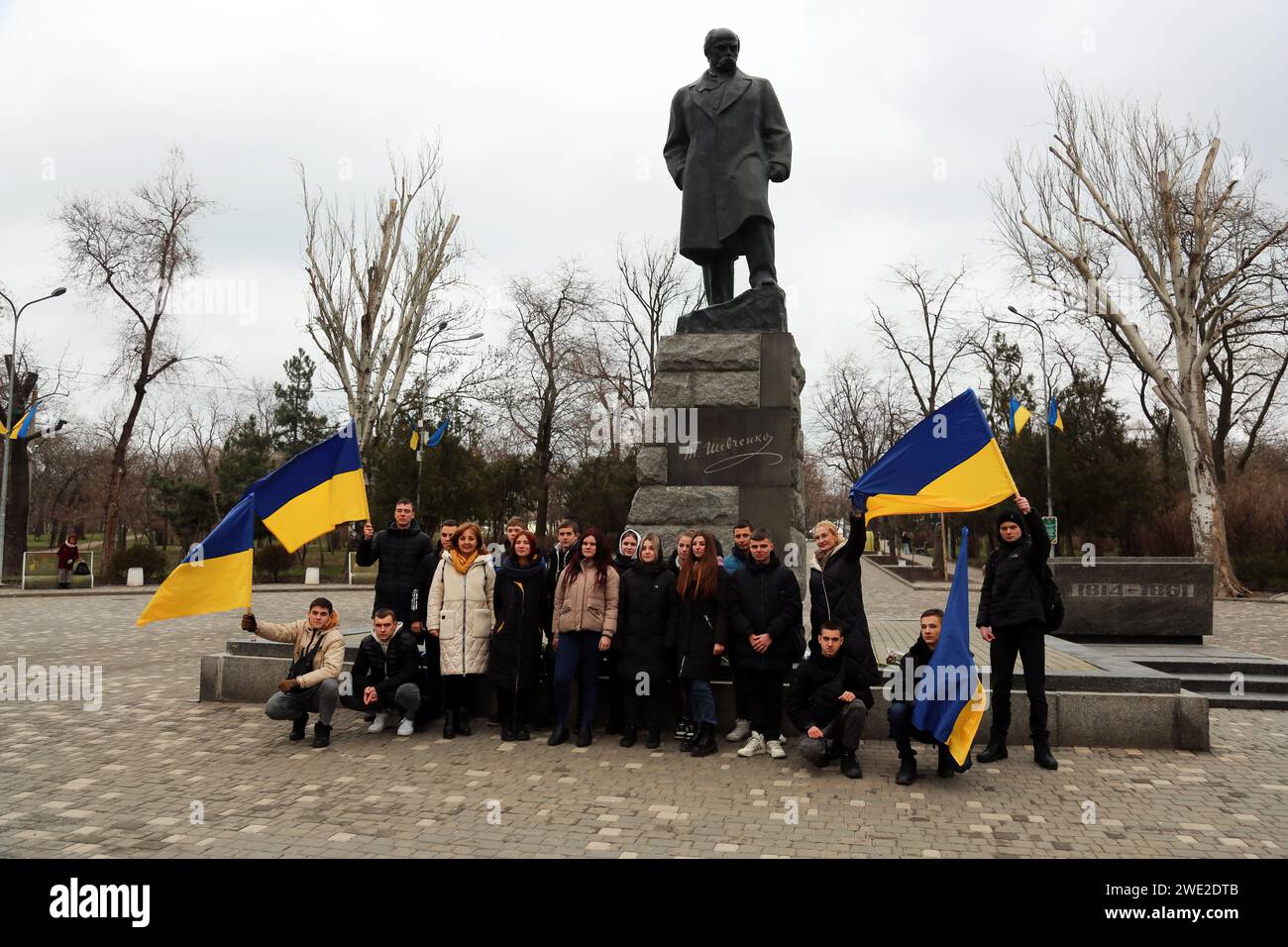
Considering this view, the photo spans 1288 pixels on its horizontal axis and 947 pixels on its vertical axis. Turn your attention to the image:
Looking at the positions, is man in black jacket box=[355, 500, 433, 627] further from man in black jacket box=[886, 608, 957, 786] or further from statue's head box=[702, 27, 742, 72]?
statue's head box=[702, 27, 742, 72]

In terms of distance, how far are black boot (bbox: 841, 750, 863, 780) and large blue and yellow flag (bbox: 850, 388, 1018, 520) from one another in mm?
1706

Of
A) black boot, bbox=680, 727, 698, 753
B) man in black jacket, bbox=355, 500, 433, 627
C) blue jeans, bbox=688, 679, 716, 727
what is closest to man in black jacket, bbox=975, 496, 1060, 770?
blue jeans, bbox=688, 679, 716, 727

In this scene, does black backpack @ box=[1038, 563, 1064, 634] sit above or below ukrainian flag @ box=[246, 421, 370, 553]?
below

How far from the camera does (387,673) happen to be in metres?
7.41

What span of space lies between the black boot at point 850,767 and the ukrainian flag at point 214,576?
447cm

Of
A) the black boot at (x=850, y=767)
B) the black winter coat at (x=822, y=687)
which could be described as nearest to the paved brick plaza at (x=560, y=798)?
the black boot at (x=850, y=767)

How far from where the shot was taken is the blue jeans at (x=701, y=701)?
22.5 ft

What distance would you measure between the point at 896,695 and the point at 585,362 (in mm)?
33703

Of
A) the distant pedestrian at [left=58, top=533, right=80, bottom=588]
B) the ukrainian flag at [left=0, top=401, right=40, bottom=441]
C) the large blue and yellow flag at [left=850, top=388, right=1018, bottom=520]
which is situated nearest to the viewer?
the large blue and yellow flag at [left=850, top=388, right=1018, bottom=520]

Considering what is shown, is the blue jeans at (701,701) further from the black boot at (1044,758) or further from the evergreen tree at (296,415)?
the evergreen tree at (296,415)

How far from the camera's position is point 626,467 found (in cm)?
3161

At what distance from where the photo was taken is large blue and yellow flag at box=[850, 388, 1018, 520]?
665cm

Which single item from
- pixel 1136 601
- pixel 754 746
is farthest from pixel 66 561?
pixel 1136 601

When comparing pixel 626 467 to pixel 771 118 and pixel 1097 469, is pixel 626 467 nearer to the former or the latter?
pixel 1097 469
